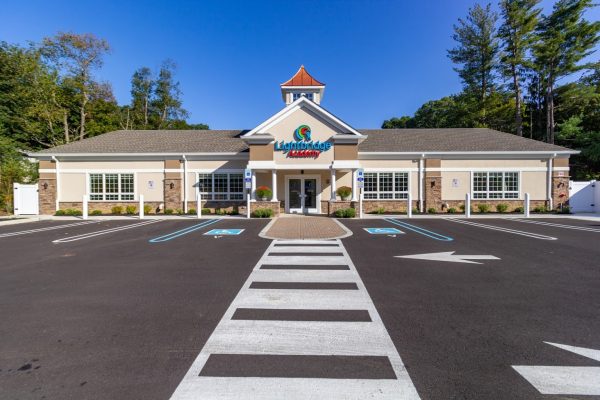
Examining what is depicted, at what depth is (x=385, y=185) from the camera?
794 inches

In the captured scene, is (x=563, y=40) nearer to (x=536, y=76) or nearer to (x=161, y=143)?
(x=536, y=76)

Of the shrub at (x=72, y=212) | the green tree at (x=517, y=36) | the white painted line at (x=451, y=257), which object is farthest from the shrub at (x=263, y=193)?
the green tree at (x=517, y=36)

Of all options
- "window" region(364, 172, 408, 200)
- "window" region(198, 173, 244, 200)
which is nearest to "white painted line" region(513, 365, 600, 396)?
"window" region(364, 172, 408, 200)

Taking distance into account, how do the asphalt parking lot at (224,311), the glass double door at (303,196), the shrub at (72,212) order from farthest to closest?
the glass double door at (303,196), the shrub at (72,212), the asphalt parking lot at (224,311)

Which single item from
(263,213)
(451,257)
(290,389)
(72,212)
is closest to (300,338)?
(290,389)

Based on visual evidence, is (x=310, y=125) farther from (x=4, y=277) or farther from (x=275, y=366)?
(x=275, y=366)

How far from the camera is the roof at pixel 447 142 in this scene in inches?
789

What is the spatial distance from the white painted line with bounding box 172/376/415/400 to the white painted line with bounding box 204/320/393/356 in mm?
453

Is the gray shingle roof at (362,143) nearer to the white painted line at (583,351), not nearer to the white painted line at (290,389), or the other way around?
the white painted line at (583,351)

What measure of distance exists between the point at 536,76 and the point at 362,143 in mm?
24270

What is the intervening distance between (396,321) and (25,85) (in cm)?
4187

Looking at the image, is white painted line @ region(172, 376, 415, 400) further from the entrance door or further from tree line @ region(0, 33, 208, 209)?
tree line @ region(0, 33, 208, 209)

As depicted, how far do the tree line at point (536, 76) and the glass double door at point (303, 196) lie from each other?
24764 mm

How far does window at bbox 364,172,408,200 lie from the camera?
20031 mm
